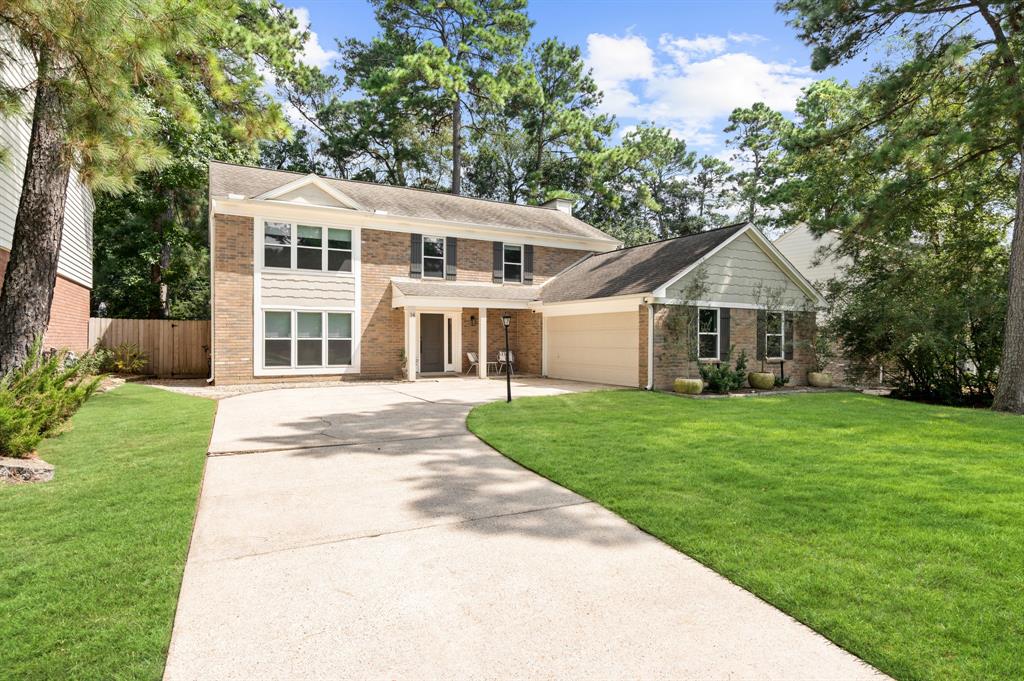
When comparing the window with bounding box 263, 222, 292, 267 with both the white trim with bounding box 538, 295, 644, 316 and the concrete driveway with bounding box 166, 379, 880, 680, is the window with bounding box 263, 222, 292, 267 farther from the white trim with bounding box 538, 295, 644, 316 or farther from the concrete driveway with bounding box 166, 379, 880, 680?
the concrete driveway with bounding box 166, 379, 880, 680

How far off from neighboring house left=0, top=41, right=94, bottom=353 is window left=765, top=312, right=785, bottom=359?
52.9 feet

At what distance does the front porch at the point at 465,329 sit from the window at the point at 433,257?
62cm

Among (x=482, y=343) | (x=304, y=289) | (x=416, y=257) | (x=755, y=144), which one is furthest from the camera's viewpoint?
(x=755, y=144)

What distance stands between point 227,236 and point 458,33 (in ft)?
68.6

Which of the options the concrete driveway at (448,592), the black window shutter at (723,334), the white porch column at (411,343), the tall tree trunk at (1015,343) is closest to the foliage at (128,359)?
the white porch column at (411,343)

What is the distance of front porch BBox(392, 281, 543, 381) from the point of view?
1641 centimetres

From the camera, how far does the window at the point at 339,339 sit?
16.0 metres

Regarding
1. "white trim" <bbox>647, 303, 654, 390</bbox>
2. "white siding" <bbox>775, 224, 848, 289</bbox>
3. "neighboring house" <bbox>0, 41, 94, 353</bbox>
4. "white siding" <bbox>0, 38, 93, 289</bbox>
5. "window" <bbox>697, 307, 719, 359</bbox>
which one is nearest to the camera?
"white siding" <bbox>0, 38, 93, 289</bbox>

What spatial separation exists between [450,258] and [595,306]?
18.3 ft

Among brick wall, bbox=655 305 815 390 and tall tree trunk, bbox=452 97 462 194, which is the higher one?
tall tree trunk, bbox=452 97 462 194

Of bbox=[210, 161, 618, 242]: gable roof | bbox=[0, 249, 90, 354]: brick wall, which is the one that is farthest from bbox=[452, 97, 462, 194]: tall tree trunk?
bbox=[0, 249, 90, 354]: brick wall

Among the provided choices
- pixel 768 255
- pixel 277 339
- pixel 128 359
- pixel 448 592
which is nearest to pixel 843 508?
pixel 448 592

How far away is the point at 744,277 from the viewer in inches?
595

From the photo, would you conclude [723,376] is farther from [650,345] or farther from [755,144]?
[755,144]
